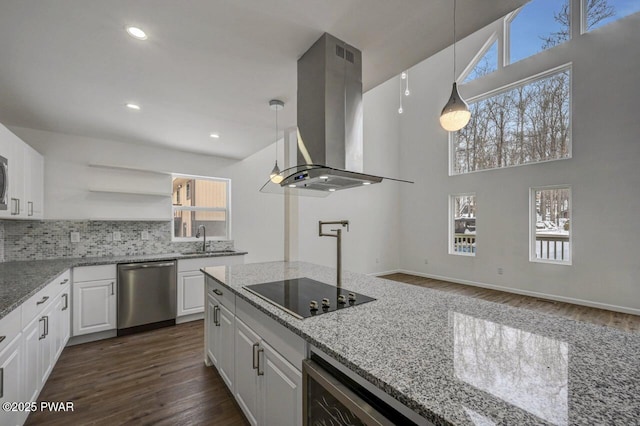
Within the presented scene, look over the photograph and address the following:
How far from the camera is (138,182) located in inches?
150

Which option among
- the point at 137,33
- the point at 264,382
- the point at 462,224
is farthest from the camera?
the point at 462,224

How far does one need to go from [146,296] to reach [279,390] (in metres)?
2.72

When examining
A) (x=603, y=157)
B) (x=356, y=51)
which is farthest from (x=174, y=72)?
(x=603, y=157)

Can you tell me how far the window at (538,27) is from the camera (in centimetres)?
475

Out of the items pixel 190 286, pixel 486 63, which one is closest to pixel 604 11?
pixel 486 63

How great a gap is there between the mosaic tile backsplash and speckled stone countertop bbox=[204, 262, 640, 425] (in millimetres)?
3099

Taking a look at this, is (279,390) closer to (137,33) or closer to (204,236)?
(137,33)

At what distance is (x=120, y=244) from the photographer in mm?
3676

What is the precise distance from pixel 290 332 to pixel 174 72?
2007mm

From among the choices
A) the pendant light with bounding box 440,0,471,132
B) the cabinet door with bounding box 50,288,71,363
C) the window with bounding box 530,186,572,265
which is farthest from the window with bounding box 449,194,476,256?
the cabinet door with bounding box 50,288,71,363

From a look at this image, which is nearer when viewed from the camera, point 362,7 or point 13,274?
point 362,7

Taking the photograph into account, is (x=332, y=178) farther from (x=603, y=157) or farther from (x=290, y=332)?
(x=603, y=157)

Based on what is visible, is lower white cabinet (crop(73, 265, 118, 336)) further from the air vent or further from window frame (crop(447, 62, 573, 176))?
window frame (crop(447, 62, 573, 176))

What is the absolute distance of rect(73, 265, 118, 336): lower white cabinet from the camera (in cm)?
297
